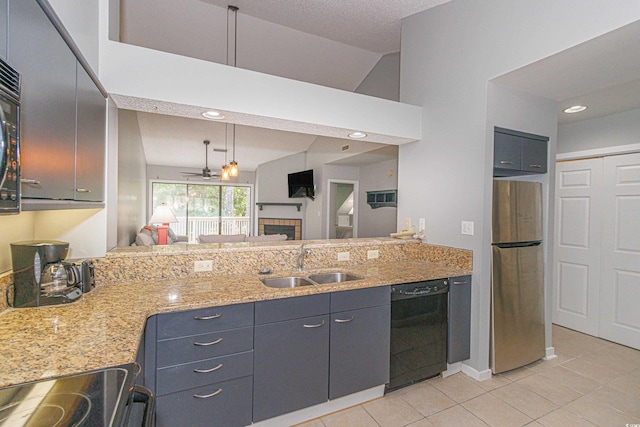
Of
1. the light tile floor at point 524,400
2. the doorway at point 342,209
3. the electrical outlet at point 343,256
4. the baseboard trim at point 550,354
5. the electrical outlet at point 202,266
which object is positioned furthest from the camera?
the doorway at point 342,209

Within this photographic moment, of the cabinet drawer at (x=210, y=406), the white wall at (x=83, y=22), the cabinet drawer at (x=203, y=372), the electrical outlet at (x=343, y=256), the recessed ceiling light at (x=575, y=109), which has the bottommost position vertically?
the cabinet drawer at (x=210, y=406)

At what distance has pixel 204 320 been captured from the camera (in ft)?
5.32

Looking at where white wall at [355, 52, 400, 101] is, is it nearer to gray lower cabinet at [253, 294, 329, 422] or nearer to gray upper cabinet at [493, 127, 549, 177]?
gray upper cabinet at [493, 127, 549, 177]

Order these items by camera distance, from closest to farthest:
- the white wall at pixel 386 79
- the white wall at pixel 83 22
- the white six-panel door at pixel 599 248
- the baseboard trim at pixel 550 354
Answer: the white wall at pixel 83 22 < the baseboard trim at pixel 550 354 < the white six-panel door at pixel 599 248 < the white wall at pixel 386 79

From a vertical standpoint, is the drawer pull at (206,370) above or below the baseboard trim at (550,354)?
above

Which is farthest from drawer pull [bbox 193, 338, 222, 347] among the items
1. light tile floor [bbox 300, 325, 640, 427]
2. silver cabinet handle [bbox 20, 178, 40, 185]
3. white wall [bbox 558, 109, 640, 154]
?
white wall [bbox 558, 109, 640, 154]

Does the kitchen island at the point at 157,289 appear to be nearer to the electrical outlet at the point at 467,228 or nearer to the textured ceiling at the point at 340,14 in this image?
the electrical outlet at the point at 467,228

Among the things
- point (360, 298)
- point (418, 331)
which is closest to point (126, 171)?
point (360, 298)

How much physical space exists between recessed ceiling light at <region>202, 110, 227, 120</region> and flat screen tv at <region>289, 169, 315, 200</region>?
4.56 m

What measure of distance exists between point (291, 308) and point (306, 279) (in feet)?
1.73

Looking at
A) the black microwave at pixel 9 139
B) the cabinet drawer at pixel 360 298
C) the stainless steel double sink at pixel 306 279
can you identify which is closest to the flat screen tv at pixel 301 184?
the stainless steel double sink at pixel 306 279

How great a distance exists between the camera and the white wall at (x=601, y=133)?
3.10 metres

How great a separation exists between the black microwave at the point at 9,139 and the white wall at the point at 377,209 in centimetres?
482

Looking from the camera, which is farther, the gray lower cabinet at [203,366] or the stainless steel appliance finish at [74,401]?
the gray lower cabinet at [203,366]
